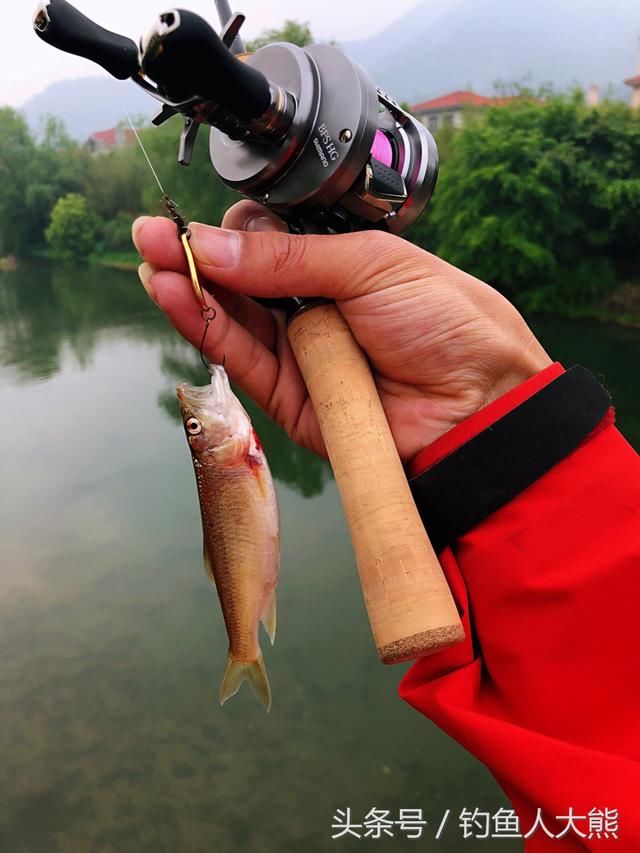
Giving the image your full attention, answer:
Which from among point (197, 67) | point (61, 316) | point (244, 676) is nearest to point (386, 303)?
point (197, 67)

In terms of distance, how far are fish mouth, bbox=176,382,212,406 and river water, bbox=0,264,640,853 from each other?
142 inches

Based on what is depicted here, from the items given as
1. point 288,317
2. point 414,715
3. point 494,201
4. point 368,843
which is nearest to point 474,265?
point 494,201

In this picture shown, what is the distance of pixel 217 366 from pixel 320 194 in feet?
1.53

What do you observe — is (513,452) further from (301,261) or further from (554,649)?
(301,261)

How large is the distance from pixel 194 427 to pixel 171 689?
4.38m

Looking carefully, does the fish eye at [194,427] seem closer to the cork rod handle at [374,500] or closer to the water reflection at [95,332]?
the cork rod handle at [374,500]

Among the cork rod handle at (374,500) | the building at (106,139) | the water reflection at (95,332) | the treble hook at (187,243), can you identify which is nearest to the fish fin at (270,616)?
the cork rod handle at (374,500)

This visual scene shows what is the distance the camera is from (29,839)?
13.8ft

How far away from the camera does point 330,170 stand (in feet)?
4.62

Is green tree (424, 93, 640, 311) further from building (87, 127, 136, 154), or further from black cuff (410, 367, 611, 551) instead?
building (87, 127, 136, 154)

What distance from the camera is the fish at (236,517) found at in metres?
1.52

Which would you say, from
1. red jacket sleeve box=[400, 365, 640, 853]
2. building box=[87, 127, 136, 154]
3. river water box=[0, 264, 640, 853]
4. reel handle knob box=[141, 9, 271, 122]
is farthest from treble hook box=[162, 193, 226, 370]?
building box=[87, 127, 136, 154]

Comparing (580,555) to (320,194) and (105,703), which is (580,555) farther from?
(105,703)

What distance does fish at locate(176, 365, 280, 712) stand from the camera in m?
1.52
